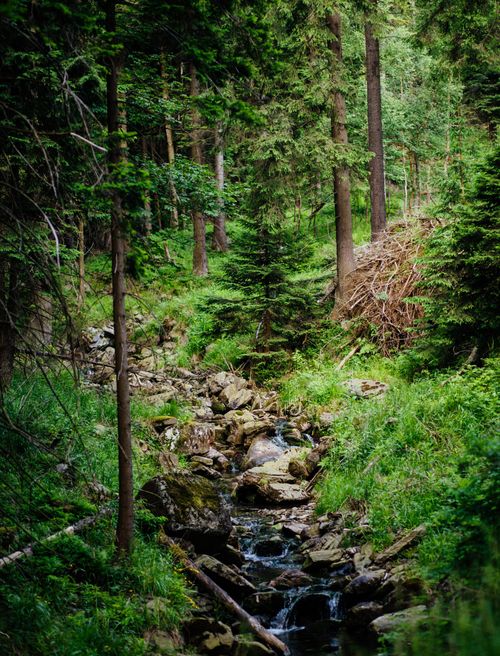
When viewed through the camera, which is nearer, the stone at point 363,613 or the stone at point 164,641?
the stone at point 164,641

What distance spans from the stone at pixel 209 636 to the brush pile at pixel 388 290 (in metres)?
8.71

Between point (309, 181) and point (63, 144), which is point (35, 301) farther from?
point (309, 181)

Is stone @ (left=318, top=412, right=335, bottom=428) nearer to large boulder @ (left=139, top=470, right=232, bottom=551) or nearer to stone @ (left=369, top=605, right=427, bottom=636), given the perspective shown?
large boulder @ (left=139, top=470, right=232, bottom=551)

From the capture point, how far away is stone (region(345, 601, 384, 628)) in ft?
20.0

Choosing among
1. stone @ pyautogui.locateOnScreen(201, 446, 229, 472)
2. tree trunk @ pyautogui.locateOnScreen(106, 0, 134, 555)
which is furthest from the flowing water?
stone @ pyautogui.locateOnScreen(201, 446, 229, 472)

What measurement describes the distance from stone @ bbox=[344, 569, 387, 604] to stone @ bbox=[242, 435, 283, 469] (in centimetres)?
477

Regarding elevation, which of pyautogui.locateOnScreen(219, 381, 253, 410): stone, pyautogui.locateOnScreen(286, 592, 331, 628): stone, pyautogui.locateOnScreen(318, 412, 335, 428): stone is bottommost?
pyautogui.locateOnScreen(286, 592, 331, 628): stone

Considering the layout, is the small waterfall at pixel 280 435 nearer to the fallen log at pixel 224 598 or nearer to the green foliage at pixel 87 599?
the fallen log at pixel 224 598

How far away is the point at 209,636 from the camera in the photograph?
564 centimetres

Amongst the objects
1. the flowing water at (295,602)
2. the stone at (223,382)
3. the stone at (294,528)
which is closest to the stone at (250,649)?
the flowing water at (295,602)

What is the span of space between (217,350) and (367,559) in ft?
32.6

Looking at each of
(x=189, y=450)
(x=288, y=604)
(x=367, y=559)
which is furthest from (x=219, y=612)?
(x=189, y=450)

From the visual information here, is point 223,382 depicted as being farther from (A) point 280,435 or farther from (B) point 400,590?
(B) point 400,590

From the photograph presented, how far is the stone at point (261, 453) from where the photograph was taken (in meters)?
11.3
